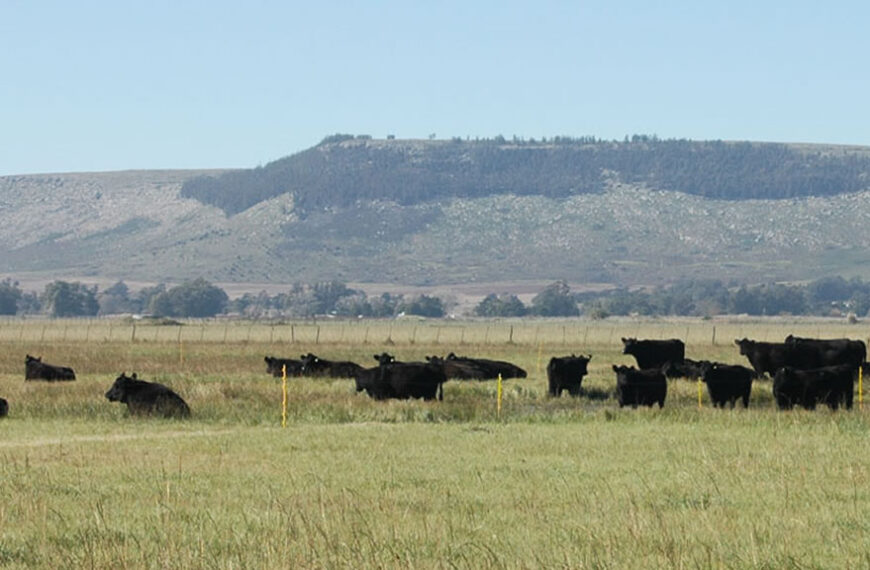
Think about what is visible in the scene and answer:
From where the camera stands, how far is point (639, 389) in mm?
33375

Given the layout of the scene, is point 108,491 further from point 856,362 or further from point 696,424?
point 856,362

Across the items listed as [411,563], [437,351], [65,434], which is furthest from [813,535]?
[437,351]

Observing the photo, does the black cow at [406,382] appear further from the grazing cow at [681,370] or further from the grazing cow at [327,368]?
the grazing cow at [681,370]

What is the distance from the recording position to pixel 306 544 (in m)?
14.6

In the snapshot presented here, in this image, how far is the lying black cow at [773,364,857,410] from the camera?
3108 centimetres

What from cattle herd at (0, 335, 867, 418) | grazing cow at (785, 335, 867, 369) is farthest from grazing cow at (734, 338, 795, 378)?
grazing cow at (785, 335, 867, 369)

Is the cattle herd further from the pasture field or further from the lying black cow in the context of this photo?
the pasture field

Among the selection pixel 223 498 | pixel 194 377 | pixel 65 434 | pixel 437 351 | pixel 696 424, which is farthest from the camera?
pixel 437 351

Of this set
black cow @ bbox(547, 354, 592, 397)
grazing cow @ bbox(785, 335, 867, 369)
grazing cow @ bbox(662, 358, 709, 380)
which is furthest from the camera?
grazing cow @ bbox(785, 335, 867, 369)

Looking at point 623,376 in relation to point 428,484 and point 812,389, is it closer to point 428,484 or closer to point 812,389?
point 812,389

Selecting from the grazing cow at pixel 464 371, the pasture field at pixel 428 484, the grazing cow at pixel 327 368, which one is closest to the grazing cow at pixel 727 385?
the pasture field at pixel 428 484

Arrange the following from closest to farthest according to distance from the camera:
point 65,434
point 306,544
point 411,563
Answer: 1. point 411,563
2. point 306,544
3. point 65,434

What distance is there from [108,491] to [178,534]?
11.4 feet

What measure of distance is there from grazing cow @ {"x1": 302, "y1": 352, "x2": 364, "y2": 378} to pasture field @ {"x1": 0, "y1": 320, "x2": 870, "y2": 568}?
772cm
